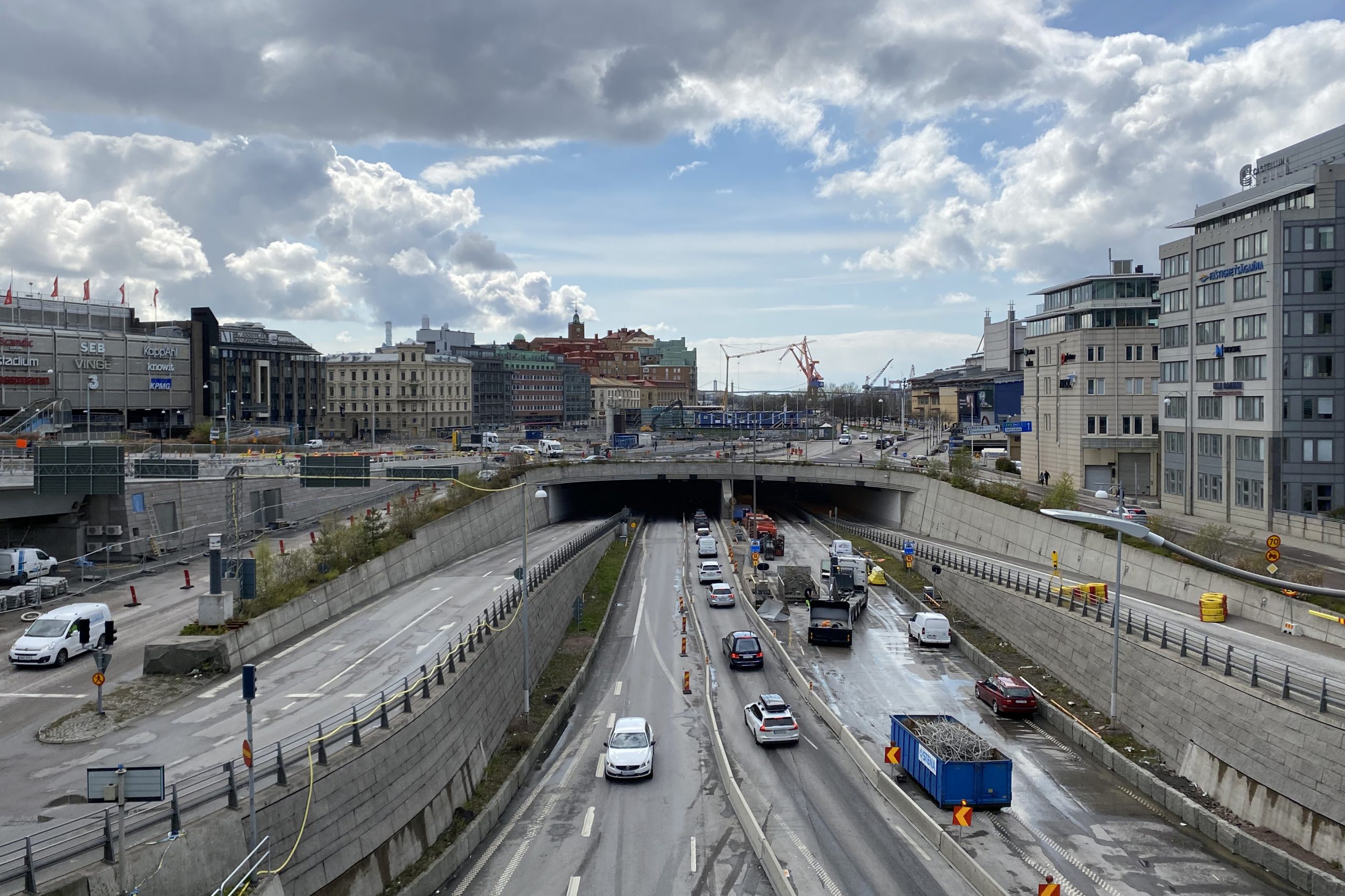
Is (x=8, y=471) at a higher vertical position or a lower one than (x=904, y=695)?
higher

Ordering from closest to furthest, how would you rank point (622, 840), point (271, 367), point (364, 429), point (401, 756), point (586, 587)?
point (401, 756) → point (622, 840) → point (586, 587) → point (271, 367) → point (364, 429)

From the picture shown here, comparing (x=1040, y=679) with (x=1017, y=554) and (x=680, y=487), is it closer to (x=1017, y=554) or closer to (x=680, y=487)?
(x=1017, y=554)

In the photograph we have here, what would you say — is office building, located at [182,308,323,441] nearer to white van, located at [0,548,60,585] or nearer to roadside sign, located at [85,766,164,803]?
white van, located at [0,548,60,585]

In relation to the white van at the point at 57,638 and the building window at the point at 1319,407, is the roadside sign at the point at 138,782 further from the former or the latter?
the building window at the point at 1319,407

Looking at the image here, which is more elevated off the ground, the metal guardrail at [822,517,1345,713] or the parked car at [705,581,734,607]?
the metal guardrail at [822,517,1345,713]

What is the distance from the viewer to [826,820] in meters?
27.6

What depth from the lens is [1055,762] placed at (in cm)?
3259

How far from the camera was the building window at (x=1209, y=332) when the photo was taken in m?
59.2

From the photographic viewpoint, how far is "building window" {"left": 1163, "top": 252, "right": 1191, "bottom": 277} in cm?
6284

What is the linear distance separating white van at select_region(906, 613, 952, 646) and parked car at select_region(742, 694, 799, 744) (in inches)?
564

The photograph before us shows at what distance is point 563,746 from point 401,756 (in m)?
11.7

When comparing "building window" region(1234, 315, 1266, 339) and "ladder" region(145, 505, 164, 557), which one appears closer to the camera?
"ladder" region(145, 505, 164, 557)

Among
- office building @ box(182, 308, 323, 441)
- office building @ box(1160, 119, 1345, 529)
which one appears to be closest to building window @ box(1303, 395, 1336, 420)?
office building @ box(1160, 119, 1345, 529)

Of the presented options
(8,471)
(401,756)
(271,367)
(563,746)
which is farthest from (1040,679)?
(271,367)
